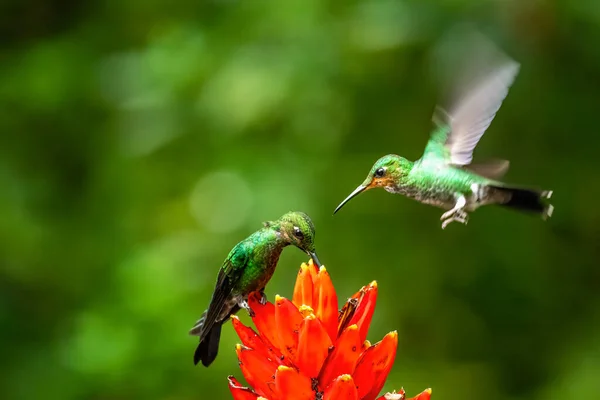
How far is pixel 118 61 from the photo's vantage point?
5.62 m

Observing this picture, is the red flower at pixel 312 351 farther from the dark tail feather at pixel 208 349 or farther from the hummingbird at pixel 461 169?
the hummingbird at pixel 461 169

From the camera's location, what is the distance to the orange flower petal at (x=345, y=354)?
7.32 feet

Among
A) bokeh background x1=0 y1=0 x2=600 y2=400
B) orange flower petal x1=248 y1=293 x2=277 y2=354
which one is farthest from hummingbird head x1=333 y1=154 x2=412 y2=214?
bokeh background x1=0 y1=0 x2=600 y2=400

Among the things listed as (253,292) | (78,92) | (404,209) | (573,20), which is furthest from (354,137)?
(253,292)

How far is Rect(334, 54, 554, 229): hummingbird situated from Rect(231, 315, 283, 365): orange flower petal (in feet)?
1.67

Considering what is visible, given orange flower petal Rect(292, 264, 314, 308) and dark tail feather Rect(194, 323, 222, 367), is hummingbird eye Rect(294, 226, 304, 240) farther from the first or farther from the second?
dark tail feather Rect(194, 323, 222, 367)

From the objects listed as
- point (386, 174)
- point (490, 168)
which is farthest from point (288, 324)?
point (490, 168)

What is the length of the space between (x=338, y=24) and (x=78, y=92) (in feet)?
7.56

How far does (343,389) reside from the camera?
7.02 ft

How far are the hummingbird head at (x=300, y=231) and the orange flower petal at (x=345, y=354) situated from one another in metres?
0.22

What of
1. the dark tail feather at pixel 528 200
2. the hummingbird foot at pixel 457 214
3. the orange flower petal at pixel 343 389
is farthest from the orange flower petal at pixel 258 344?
the dark tail feather at pixel 528 200

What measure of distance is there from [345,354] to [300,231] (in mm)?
370

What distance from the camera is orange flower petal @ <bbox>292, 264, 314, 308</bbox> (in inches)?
91.2

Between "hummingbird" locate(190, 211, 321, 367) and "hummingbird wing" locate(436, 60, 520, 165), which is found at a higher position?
"hummingbird wing" locate(436, 60, 520, 165)
